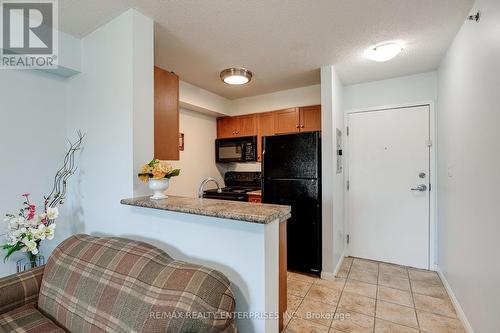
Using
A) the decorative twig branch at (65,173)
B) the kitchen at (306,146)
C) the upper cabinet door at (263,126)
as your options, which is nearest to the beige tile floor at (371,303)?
the kitchen at (306,146)

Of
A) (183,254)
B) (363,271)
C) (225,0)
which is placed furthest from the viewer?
(363,271)

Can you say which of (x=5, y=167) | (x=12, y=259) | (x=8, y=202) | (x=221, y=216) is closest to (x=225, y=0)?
(x=221, y=216)

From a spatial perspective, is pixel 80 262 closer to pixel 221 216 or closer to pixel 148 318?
pixel 148 318

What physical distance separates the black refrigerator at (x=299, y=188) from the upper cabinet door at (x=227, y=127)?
121 cm

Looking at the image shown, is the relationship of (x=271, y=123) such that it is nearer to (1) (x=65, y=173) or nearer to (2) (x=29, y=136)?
(1) (x=65, y=173)

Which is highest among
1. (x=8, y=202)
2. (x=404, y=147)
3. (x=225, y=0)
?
(x=225, y=0)

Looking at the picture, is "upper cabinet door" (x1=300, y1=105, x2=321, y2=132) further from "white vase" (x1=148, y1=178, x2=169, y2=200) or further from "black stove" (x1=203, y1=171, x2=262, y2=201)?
"white vase" (x1=148, y1=178, x2=169, y2=200)

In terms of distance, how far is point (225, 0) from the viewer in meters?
1.61

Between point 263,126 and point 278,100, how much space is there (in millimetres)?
466

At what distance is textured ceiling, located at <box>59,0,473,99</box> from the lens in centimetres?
167

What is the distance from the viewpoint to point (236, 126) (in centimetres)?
398

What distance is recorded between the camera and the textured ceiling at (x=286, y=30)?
1.67 meters

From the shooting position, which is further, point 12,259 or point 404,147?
point 404,147

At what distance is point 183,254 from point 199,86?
260 cm
